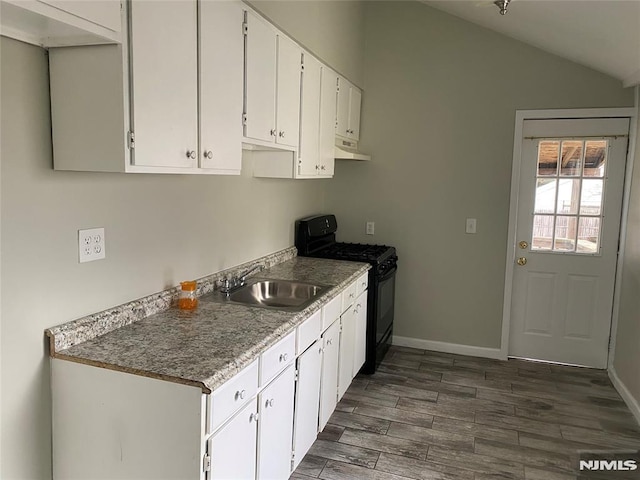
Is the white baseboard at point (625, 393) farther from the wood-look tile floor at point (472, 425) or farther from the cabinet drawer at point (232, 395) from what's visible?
the cabinet drawer at point (232, 395)

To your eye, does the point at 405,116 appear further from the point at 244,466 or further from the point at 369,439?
the point at 244,466

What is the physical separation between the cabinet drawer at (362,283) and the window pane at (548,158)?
1732 millimetres

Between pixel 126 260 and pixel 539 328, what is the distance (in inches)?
137

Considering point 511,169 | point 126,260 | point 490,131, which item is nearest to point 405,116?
point 490,131

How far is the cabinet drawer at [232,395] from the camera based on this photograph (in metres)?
1.53

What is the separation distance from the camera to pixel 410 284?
438 cm

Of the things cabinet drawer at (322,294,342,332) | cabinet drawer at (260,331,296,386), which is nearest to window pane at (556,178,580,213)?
cabinet drawer at (322,294,342,332)

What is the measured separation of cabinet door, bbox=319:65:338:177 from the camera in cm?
336

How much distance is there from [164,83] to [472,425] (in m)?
2.66

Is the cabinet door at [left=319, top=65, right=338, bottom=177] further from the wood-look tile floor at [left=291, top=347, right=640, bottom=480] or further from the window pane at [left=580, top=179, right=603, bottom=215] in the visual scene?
the window pane at [left=580, top=179, right=603, bottom=215]

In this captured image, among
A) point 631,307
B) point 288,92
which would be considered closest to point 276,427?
point 288,92

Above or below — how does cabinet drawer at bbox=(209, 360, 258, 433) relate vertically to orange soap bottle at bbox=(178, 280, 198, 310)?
below

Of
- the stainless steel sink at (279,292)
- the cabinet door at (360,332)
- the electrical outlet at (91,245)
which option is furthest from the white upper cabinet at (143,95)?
the cabinet door at (360,332)

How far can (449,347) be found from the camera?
14.2ft
